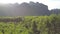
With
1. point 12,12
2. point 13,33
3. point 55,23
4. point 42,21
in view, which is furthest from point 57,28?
point 12,12

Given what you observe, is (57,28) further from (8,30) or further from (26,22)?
(8,30)

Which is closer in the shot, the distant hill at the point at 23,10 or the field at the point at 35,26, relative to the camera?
the field at the point at 35,26

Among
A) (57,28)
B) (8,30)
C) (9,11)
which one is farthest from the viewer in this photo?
(9,11)

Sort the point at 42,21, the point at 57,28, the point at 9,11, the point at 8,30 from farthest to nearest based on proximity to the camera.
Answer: the point at 9,11 → the point at 57,28 → the point at 42,21 → the point at 8,30

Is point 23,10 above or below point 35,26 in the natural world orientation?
below

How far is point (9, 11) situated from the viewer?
117ft

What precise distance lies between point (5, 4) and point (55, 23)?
64.3 feet

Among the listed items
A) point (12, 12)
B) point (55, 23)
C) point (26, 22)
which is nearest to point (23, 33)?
point (26, 22)

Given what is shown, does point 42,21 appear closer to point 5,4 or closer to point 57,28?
point 57,28

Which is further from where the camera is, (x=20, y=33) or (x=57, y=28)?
(x=57, y=28)

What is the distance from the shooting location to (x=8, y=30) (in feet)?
47.9

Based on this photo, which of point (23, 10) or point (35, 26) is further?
point (23, 10)

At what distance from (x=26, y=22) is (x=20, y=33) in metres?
2.91

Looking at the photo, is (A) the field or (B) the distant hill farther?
(B) the distant hill
